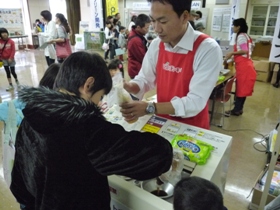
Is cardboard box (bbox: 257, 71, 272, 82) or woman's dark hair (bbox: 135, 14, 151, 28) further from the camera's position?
cardboard box (bbox: 257, 71, 272, 82)

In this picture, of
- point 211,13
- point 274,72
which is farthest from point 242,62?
point 211,13

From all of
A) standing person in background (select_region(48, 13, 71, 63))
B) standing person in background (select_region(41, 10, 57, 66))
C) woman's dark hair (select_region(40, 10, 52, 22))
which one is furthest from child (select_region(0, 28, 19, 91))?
standing person in background (select_region(48, 13, 71, 63))

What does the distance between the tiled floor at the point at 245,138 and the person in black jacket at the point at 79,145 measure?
41 centimetres

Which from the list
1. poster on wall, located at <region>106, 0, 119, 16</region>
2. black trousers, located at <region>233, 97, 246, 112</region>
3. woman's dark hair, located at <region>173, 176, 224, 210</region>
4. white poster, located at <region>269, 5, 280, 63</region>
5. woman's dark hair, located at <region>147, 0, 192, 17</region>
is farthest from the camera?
poster on wall, located at <region>106, 0, 119, 16</region>

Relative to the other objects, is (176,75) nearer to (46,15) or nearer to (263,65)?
(46,15)

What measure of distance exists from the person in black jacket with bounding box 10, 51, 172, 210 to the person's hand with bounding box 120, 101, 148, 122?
253 mm

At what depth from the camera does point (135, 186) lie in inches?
31.7

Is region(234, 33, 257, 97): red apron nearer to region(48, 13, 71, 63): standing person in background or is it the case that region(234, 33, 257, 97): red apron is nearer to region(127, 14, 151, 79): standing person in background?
region(127, 14, 151, 79): standing person in background

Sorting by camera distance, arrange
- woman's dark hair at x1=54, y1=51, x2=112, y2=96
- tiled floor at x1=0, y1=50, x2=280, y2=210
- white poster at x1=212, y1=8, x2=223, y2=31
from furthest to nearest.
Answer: white poster at x1=212, y1=8, x2=223, y2=31 → tiled floor at x1=0, y1=50, x2=280, y2=210 → woman's dark hair at x1=54, y1=51, x2=112, y2=96

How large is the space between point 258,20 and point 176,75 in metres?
7.19

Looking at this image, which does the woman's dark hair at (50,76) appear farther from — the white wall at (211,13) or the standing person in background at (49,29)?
the white wall at (211,13)

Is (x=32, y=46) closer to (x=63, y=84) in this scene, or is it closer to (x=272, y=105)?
(x=272, y=105)

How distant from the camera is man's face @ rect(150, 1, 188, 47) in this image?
1.04 meters

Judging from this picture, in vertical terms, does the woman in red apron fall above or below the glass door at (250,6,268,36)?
below
